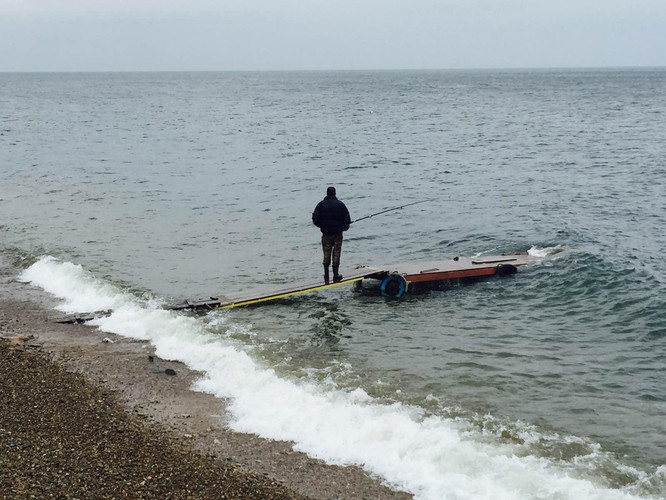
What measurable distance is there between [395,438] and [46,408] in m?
5.26

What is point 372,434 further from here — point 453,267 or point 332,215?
point 453,267

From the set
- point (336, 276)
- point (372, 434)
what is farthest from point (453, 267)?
point (372, 434)

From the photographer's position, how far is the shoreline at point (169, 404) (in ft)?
29.9

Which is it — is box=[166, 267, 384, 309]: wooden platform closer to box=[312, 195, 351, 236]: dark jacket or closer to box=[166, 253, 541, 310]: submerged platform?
box=[166, 253, 541, 310]: submerged platform

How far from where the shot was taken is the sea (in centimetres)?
1021

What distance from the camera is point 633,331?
1513cm

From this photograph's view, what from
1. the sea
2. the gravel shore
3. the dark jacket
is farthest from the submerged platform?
the gravel shore

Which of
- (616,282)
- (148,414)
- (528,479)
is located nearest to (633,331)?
(616,282)

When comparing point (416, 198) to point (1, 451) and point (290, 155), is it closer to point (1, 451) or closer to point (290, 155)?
point (290, 155)

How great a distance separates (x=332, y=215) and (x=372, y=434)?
7.20 metres

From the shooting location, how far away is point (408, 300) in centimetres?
1767

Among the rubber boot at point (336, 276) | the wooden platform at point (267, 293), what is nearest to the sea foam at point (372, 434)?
the wooden platform at point (267, 293)

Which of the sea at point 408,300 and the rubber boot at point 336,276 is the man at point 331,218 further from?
the sea at point 408,300

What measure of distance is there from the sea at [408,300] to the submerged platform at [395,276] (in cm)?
30
